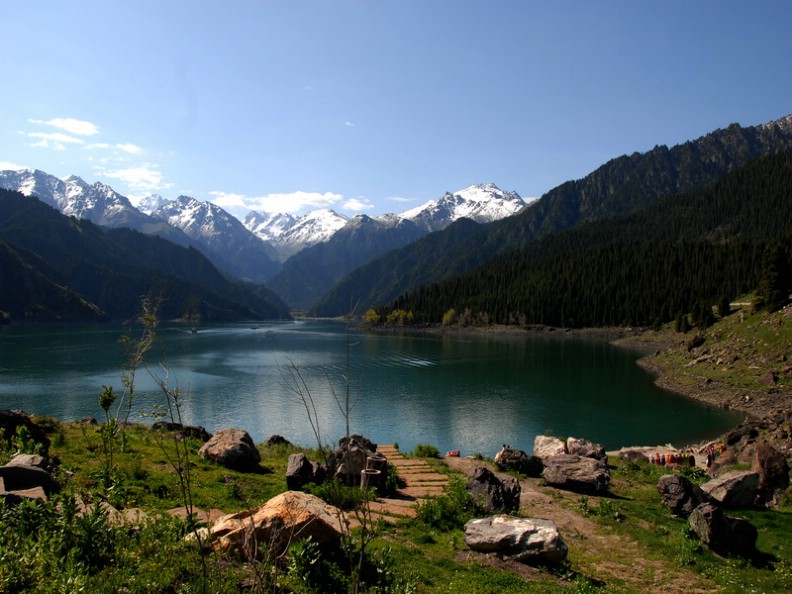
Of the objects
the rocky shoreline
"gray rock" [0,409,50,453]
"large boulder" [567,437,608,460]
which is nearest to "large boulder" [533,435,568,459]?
"large boulder" [567,437,608,460]

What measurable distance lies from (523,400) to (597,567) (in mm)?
51591

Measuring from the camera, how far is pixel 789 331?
59.0 metres

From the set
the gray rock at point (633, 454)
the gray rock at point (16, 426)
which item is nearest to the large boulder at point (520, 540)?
the gray rock at point (16, 426)

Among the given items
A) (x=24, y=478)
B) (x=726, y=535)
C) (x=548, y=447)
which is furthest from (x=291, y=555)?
(x=548, y=447)

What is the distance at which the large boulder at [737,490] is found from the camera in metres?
18.0

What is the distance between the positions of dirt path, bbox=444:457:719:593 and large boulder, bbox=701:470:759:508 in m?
5.27

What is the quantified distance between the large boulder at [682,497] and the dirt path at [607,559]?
3237 mm

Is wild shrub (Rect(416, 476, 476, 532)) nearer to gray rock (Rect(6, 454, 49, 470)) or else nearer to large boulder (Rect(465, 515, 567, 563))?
large boulder (Rect(465, 515, 567, 563))

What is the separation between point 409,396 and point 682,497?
49257mm

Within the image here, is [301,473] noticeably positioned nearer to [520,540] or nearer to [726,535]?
[520,540]

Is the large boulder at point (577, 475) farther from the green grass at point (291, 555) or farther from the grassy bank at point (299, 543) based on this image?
the green grass at point (291, 555)

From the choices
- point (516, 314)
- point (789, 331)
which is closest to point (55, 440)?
point (789, 331)

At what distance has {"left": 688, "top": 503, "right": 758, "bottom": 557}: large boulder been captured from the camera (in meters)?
13.5

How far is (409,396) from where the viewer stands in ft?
214
